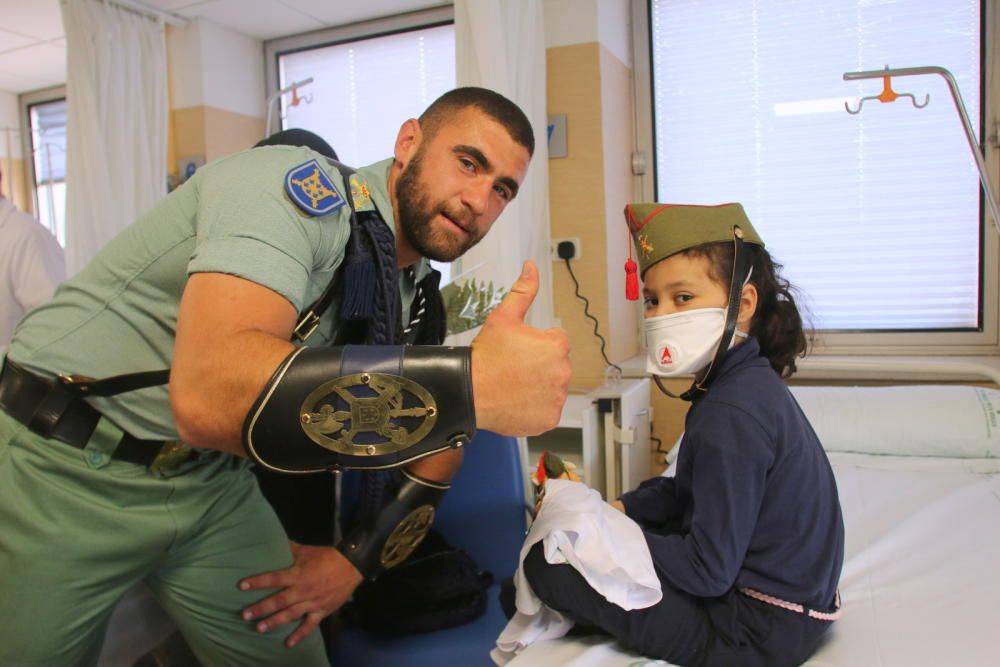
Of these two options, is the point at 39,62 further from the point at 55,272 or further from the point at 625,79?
the point at 625,79

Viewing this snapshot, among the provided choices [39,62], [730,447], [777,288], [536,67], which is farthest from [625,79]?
[39,62]

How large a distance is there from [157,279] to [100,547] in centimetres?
42

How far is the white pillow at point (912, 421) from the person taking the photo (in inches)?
72.5

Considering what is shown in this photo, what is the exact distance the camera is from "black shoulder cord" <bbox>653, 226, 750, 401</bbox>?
109 cm

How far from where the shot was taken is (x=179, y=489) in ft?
3.61

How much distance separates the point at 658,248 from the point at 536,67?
4.07 feet

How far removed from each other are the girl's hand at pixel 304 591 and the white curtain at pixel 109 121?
1751 mm

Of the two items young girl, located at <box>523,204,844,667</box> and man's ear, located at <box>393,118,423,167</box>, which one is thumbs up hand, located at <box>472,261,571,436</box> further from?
man's ear, located at <box>393,118,423,167</box>

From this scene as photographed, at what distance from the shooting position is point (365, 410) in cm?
67

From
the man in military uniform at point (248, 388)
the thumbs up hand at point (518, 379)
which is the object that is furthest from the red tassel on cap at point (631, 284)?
the thumbs up hand at point (518, 379)

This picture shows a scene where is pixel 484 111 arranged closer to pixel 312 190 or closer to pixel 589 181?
pixel 312 190

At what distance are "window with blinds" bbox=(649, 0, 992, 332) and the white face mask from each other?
4.84 feet

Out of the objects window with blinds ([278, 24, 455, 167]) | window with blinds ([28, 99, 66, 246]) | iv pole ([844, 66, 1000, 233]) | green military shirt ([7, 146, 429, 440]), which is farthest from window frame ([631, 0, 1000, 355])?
window with blinds ([28, 99, 66, 246])

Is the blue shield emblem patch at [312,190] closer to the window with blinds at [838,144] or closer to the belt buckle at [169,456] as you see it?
the belt buckle at [169,456]
